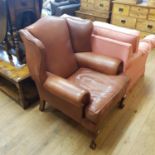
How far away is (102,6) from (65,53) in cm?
246

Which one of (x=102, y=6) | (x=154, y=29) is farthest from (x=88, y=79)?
(x=102, y=6)

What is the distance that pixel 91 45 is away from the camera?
200cm

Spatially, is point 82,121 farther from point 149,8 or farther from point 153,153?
point 149,8

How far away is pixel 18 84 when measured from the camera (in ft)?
5.99

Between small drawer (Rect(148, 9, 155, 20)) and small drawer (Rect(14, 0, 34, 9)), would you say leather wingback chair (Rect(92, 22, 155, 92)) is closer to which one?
small drawer (Rect(14, 0, 34, 9))

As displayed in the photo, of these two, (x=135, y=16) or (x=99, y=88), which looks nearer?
(x=99, y=88)

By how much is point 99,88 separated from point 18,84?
2.73 feet

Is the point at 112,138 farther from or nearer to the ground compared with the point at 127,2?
nearer to the ground

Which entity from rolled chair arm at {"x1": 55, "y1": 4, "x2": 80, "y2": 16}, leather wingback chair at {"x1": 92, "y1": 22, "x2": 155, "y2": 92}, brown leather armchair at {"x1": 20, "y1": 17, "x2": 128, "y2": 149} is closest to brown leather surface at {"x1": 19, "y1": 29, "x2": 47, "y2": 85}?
brown leather armchair at {"x1": 20, "y1": 17, "x2": 128, "y2": 149}

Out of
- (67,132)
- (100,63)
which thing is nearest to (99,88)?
(100,63)

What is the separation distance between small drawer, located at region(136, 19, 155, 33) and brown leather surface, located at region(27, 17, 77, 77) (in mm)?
2193

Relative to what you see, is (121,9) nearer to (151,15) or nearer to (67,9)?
(151,15)

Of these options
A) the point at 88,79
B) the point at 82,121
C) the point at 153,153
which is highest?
the point at 88,79

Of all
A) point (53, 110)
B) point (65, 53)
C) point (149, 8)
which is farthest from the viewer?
point (149, 8)
